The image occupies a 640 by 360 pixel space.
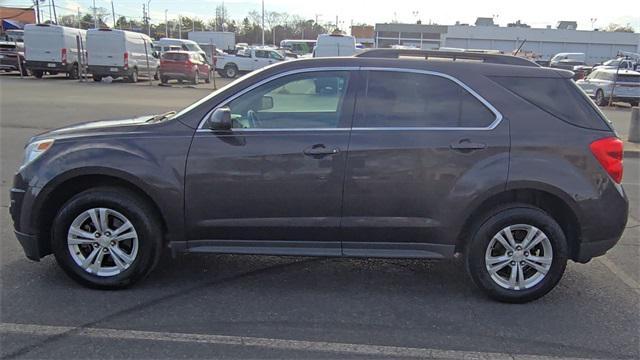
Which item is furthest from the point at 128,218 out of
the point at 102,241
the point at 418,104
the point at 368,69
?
the point at 418,104

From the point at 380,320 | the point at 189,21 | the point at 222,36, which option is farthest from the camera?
the point at 189,21

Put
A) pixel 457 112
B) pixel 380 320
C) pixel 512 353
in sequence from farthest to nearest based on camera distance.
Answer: pixel 457 112
pixel 380 320
pixel 512 353

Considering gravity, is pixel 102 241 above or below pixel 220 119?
below

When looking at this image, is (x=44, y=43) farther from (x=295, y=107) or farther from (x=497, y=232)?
(x=497, y=232)

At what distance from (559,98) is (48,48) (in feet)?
90.3

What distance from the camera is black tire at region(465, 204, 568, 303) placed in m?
3.94

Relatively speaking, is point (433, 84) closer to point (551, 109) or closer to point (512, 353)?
point (551, 109)

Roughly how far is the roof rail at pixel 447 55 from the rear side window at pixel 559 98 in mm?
310

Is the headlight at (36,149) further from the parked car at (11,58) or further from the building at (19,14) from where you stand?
the building at (19,14)

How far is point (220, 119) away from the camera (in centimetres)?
383

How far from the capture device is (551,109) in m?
4.00

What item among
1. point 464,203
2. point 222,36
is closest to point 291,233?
point 464,203

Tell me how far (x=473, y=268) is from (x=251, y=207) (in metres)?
1.69

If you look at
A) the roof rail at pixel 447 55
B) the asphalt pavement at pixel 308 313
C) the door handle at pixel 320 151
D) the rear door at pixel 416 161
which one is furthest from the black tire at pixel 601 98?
the door handle at pixel 320 151
